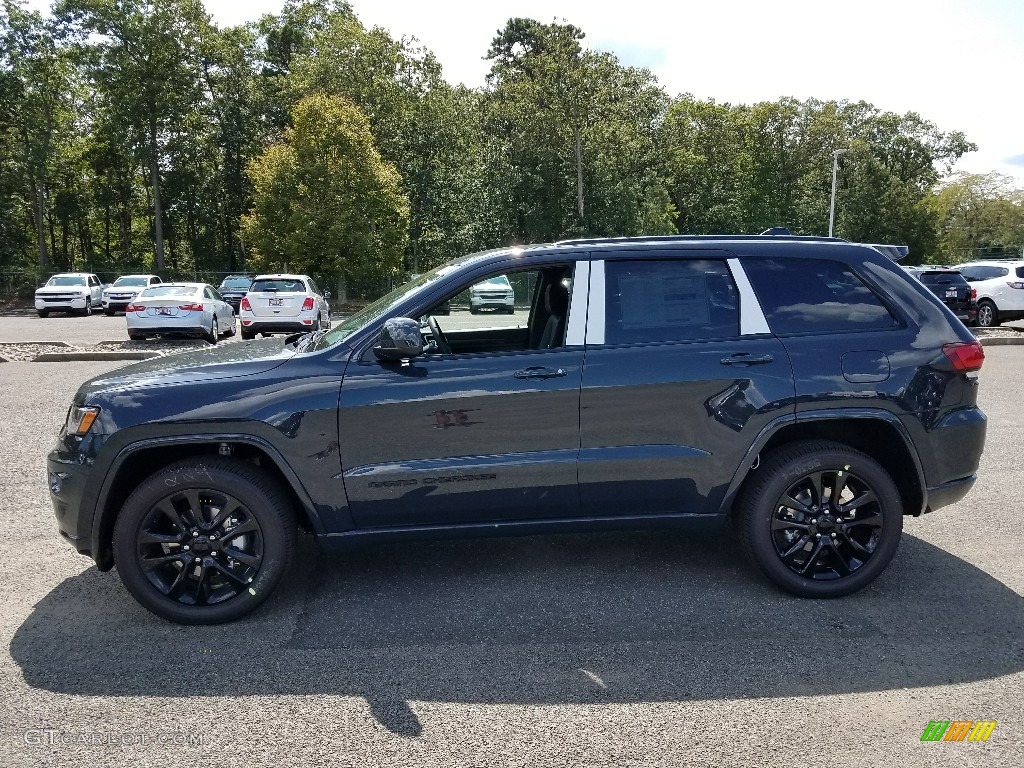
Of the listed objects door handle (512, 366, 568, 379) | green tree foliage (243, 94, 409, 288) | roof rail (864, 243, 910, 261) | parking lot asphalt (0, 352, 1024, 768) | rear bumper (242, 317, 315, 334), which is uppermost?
green tree foliage (243, 94, 409, 288)

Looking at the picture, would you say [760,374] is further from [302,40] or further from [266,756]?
[302,40]

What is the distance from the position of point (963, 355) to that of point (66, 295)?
1272 inches

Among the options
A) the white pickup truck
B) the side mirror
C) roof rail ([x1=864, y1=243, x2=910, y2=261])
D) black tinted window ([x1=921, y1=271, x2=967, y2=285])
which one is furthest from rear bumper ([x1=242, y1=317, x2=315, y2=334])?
the white pickup truck

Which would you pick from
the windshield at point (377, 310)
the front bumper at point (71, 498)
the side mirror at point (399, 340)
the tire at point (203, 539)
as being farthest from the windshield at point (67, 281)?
the side mirror at point (399, 340)

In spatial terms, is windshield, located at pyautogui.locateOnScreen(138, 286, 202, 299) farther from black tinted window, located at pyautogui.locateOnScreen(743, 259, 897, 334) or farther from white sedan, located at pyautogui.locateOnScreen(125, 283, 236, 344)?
black tinted window, located at pyautogui.locateOnScreen(743, 259, 897, 334)

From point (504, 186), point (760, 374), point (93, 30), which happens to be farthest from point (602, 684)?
point (93, 30)

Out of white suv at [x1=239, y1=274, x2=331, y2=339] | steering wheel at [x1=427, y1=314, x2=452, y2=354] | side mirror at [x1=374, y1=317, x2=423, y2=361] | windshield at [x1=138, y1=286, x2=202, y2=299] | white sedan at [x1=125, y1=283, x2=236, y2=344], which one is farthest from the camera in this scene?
white suv at [x1=239, y1=274, x2=331, y2=339]

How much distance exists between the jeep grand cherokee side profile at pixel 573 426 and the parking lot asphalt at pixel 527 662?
1.21ft

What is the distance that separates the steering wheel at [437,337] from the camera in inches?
169

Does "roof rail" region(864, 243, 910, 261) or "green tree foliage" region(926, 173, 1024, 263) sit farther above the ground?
"green tree foliage" region(926, 173, 1024, 263)

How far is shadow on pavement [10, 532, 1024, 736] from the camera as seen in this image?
128 inches

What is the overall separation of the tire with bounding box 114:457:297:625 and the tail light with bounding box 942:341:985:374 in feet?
11.6

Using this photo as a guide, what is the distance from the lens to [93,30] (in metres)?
40.8

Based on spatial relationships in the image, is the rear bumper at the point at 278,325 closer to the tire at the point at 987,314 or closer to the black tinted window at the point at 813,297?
the black tinted window at the point at 813,297
